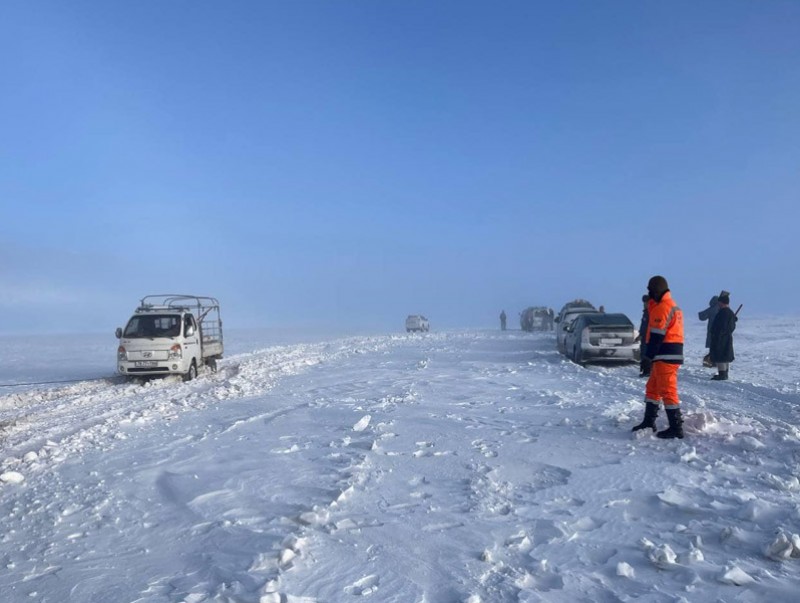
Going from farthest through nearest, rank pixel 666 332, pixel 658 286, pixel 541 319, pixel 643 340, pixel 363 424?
pixel 541 319, pixel 643 340, pixel 363 424, pixel 658 286, pixel 666 332

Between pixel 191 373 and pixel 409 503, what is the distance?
42.8 ft

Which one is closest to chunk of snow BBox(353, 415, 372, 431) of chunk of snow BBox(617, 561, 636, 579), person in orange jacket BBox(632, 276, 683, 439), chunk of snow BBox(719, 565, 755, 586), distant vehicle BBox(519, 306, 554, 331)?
person in orange jacket BBox(632, 276, 683, 439)

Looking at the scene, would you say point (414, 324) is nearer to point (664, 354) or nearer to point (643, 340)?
point (643, 340)

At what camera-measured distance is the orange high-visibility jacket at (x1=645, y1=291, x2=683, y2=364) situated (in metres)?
7.02

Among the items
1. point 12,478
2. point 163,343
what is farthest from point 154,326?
point 12,478

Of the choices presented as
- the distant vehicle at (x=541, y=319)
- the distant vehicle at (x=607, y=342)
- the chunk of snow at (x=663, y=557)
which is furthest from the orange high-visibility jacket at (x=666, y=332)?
the distant vehicle at (x=541, y=319)

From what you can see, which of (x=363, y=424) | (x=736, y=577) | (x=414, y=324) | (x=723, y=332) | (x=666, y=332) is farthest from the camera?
(x=414, y=324)

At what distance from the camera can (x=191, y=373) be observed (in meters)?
17.0

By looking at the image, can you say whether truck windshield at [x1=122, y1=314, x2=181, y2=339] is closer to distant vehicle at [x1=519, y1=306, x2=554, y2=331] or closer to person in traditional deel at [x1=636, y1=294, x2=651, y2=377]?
person in traditional deel at [x1=636, y1=294, x2=651, y2=377]

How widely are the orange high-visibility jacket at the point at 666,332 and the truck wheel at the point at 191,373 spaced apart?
1312 cm

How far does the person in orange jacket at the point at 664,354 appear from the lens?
6996mm

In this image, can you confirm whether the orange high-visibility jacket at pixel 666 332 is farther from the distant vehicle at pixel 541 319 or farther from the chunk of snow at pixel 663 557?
the distant vehicle at pixel 541 319

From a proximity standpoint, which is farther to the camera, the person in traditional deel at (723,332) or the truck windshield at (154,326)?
the truck windshield at (154,326)

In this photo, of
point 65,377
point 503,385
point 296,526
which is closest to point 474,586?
point 296,526
